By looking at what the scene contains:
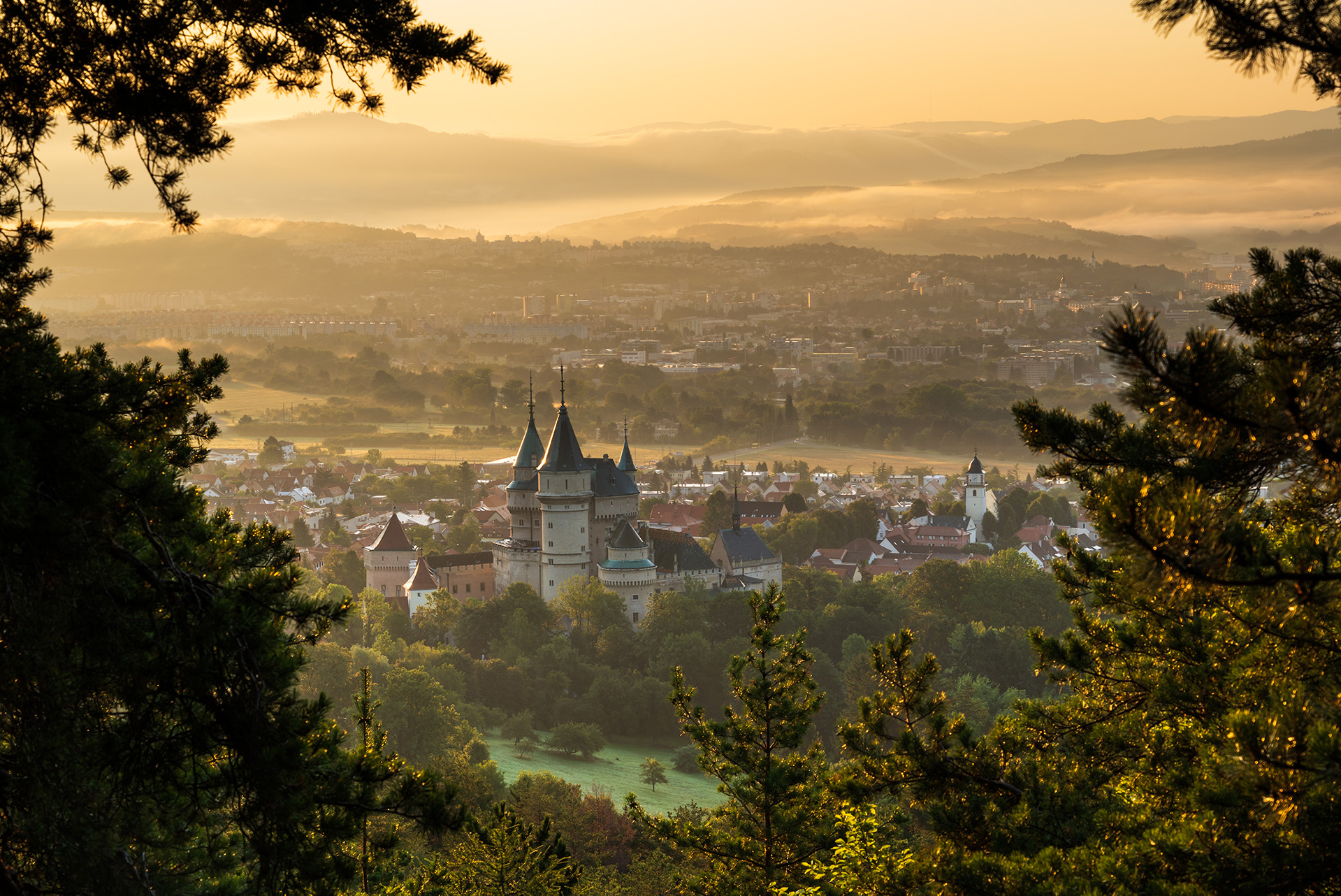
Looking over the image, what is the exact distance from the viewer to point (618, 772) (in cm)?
3834

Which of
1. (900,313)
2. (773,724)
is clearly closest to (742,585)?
(773,724)

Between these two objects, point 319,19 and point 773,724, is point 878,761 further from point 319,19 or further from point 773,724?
point 319,19

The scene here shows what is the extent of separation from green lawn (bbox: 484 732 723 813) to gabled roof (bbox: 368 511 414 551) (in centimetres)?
1866

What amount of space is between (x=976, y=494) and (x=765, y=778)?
6914 cm

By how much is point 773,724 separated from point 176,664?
29.5ft

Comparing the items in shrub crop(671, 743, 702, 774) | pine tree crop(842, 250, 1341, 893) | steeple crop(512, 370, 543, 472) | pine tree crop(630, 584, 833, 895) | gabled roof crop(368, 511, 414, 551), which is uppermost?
pine tree crop(842, 250, 1341, 893)

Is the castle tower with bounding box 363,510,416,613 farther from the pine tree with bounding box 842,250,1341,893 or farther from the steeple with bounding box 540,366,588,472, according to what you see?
the pine tree with bounding box 842,250,1341,893

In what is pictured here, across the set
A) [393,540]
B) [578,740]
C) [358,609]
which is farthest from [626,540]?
[358,609]

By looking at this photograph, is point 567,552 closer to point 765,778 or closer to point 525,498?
point 525,498

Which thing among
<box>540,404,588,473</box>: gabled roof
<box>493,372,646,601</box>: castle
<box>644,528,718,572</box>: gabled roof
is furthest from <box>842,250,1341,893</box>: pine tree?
<box>644,528,718,572</box>: gabled roof

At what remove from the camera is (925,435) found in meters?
123

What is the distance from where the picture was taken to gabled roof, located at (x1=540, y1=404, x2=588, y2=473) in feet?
169

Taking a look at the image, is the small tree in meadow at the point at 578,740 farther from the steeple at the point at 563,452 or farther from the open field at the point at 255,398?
the open field at the point at 255,398

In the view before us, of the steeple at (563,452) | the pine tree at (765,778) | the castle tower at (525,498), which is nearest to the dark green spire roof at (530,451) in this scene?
the castle tower at (525,498)
